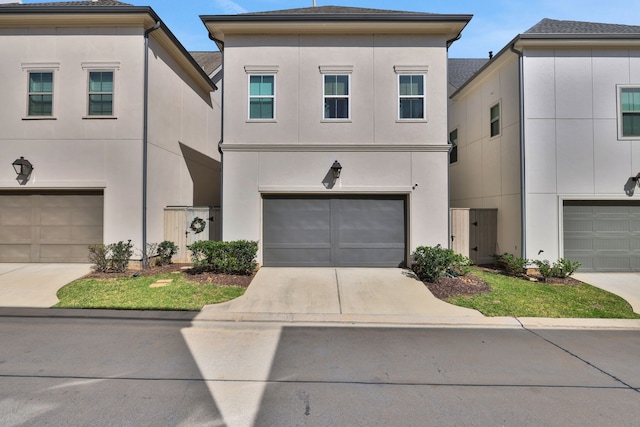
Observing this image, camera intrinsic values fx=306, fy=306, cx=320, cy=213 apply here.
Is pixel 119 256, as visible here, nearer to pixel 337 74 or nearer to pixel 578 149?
pixel 337 74

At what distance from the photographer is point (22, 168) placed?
8859 millimetres

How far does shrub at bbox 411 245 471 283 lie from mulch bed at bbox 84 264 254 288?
4.49 meters

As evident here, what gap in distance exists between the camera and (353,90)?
30.3 ft

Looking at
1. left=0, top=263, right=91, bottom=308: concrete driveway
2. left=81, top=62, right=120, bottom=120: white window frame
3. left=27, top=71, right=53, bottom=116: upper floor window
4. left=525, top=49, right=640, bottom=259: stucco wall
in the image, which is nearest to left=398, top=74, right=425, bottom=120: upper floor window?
left=525, top=49, right=640, bottom=259: stucco wall

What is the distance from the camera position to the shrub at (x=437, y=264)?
7766mm

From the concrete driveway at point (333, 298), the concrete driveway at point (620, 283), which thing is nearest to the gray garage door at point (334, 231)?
the concrete driveway at point (333, 298)

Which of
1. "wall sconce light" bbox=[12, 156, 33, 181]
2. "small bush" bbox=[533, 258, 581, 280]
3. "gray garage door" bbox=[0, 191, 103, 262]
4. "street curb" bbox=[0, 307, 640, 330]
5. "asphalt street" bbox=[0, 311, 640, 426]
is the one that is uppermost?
"wall sconce light" bbox=[12, 156, 33, 181]

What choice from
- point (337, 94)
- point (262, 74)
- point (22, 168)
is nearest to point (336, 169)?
point (337, 94)

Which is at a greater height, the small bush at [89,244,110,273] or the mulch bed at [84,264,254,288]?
the small bush at [89,244,110,273]

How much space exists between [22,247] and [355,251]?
10025 millimetres

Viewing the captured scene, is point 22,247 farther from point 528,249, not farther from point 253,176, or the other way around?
point 528,249

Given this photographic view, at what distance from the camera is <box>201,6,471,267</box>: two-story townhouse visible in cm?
910

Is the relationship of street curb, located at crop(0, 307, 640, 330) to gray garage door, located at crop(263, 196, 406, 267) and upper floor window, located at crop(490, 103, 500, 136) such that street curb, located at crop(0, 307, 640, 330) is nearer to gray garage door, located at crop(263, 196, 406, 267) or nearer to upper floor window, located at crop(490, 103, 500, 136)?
gray garage door, located at crop(263, 196, 406, 267)

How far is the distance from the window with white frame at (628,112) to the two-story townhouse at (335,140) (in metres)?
5.13
